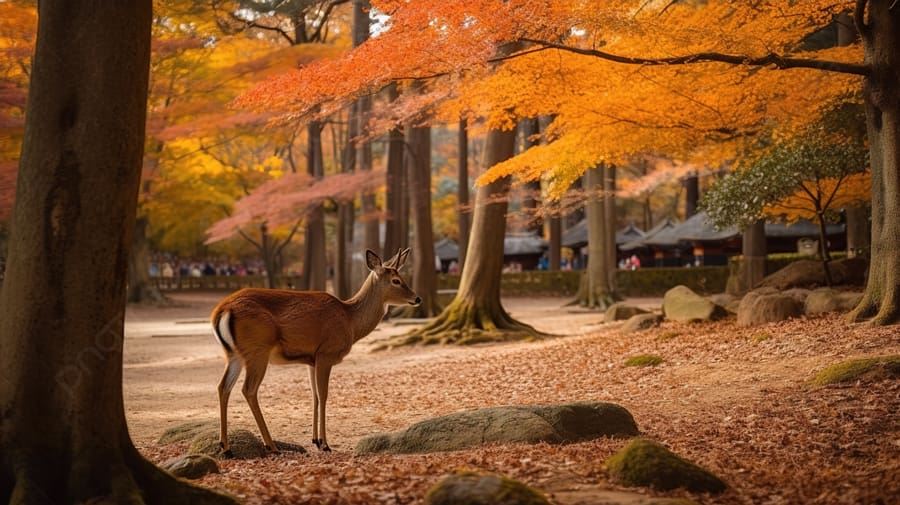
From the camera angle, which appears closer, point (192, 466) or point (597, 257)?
point (192, 466)

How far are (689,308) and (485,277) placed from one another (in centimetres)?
405

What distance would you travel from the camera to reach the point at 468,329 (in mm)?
18125

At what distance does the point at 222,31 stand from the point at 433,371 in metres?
10.0

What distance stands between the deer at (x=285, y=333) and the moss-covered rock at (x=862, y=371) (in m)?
4.38

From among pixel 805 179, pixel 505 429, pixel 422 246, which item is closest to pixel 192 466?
pixel 505 429

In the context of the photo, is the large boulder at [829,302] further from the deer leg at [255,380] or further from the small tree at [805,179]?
the deer leg at [255,380]

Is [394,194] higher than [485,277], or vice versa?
[394,194]

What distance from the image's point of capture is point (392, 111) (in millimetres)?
16812

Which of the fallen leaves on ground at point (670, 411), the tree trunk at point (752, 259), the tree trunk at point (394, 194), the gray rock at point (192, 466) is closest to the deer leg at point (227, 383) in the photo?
the fallen leaves on ground at point (670, 411)

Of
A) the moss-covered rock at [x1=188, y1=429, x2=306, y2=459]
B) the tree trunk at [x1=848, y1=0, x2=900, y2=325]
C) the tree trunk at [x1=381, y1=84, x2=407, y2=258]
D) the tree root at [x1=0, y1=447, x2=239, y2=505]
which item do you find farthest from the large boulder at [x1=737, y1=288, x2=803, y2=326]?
the tree trunk at [x1=381, y1=84, x2=407, y2=258]

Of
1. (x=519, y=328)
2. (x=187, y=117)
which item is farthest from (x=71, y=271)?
(x=187, y=117)

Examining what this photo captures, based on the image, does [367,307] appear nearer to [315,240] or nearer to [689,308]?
[689,308]

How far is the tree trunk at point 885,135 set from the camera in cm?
1147

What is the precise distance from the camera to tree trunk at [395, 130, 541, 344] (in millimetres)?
18266
